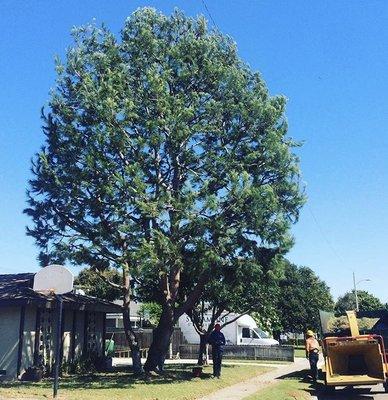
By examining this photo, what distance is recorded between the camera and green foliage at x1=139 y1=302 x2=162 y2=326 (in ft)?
142

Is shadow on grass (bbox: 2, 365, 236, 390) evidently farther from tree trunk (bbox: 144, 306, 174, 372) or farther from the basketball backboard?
the basketball backboard

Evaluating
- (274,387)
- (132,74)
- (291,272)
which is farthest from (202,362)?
(291,272)

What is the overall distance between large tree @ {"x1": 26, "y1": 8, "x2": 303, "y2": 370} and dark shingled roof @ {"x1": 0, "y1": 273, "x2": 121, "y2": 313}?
6.20 ft

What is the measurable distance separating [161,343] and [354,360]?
8.04 metres

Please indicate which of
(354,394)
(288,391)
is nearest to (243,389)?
(288,391)

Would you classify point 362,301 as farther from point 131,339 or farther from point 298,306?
point 131,339

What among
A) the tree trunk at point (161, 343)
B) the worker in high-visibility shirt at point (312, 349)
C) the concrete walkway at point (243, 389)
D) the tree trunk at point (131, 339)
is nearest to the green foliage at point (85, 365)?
the tree trunk at point (131, 339)

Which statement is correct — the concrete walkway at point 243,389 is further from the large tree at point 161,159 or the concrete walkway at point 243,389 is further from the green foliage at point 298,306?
the green foliage at point 298,306

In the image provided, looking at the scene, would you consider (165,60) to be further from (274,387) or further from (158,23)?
(274,387)

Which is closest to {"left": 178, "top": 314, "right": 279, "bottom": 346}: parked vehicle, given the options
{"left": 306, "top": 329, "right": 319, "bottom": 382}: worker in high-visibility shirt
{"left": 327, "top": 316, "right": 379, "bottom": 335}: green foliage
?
{"left": 327, "top": 316, "right": 379, "bottom": 335}: green foliage

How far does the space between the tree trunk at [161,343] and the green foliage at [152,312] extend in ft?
66.3

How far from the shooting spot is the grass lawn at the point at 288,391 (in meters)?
14.9

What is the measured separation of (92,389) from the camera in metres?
15.4

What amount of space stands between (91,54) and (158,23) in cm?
299
